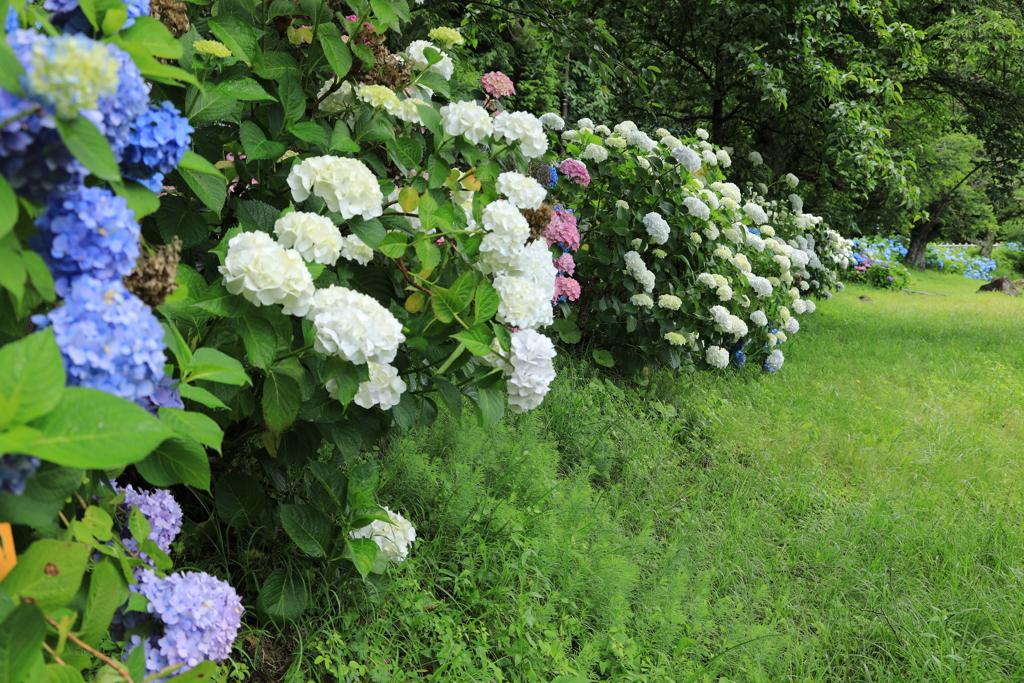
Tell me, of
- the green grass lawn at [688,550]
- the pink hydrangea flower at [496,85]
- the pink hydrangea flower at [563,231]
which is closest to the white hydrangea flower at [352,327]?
the green grass lawn at [688,550]

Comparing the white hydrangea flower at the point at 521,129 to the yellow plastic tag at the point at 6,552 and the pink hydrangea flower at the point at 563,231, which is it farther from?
the yellow plastic tag at the point at 6,552

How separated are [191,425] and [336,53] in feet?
3.59

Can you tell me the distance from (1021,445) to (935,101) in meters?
6.58

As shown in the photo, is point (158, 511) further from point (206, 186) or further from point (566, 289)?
point (566, 289)

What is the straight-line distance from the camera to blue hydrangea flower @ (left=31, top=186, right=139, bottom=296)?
748 millimetres

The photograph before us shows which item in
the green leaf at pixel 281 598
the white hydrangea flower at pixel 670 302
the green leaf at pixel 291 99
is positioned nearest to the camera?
the green leaf at pixel 291 99

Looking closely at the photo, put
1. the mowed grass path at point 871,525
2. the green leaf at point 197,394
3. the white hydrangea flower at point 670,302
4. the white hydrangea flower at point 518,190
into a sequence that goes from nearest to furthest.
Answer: the green leaf at point 197,394, the white hydrangea flower at point 518,190, the mowed grass path at point 871,525, the white hydrangea flower at point 670,302

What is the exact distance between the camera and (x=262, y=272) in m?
1.24

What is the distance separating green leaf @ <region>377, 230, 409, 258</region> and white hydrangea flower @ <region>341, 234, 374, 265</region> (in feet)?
0.11

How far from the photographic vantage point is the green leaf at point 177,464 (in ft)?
3.30

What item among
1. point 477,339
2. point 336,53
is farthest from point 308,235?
point 336,53

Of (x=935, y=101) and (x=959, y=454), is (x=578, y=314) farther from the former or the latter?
(x=935, y=101)

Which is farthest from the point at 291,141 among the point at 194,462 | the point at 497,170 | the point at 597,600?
the point at 597,600

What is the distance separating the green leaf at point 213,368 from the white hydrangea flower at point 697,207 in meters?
3.50
